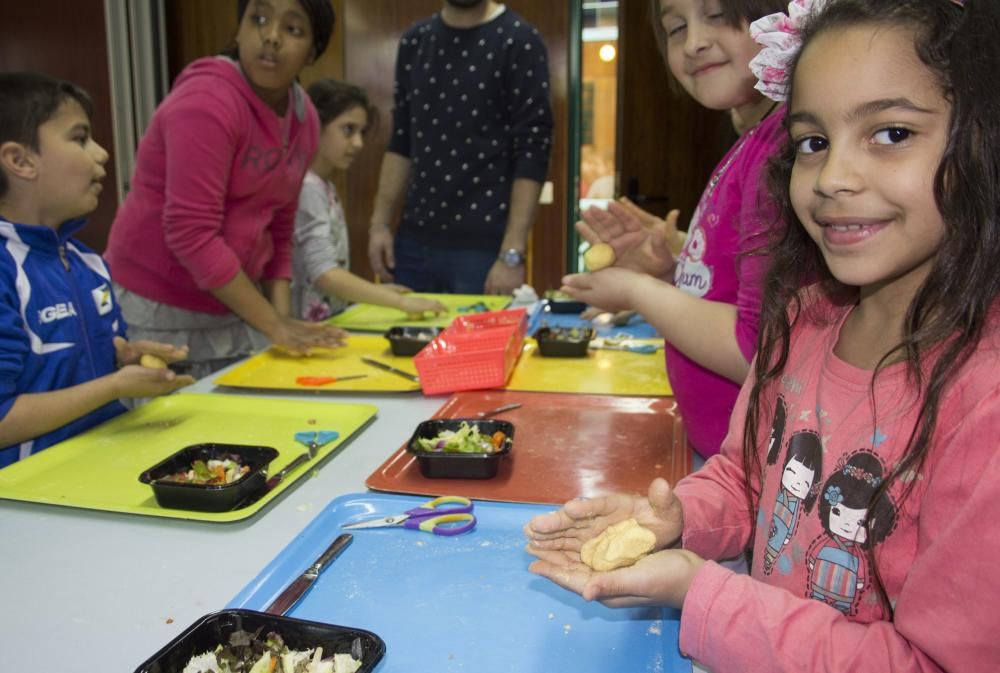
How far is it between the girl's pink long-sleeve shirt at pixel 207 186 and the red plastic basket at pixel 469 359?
20.2 inches

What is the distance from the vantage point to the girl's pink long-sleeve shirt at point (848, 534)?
565 mm

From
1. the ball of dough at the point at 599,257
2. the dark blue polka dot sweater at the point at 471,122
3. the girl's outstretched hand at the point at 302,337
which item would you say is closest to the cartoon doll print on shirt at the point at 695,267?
the ball of dough at the point at 599,257

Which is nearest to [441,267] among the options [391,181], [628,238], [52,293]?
[391,181]

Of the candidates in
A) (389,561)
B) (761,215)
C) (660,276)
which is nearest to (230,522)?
(389,561)

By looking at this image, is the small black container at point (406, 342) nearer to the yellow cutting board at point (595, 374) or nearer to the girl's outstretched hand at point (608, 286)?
the yellow cutting board at point (595, 374)

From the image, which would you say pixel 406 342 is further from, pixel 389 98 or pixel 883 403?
pixel 389 98

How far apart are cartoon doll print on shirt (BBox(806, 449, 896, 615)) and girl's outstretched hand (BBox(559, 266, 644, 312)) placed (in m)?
0.47

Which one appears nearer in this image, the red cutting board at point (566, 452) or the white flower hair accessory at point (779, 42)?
the white flower hair accessory at point (779, 42)

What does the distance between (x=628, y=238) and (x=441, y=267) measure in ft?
4.36

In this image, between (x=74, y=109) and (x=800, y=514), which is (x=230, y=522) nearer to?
(x=800, y=514)

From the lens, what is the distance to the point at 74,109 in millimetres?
1475

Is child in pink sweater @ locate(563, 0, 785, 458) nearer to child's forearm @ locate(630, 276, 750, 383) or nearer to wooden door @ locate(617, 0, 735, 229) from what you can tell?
child's forearm @ locate(630, 276, 750, 383)

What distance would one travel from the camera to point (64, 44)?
12.4 ft

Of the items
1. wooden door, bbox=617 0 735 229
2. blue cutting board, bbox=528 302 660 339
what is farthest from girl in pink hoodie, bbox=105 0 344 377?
wooden door, bbox=617 0 735 229
